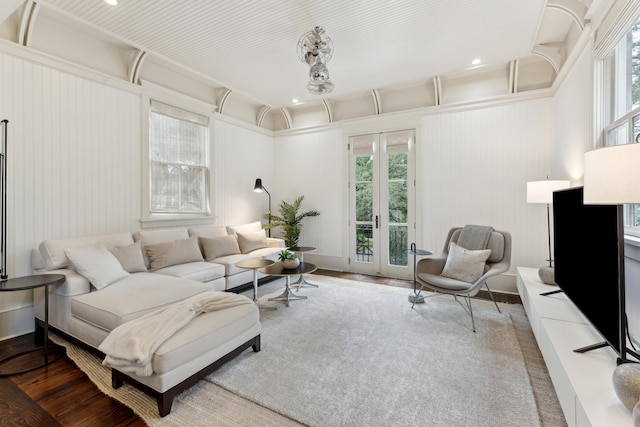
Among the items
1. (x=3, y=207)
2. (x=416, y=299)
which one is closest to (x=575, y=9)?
(x=416, y=299)

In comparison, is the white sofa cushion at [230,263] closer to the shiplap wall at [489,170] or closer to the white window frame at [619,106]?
the shiplap wall at [489,170]

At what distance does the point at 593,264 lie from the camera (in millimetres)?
1689

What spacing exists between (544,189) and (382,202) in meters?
2.35

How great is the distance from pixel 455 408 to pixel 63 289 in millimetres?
3212

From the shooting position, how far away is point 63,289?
8.20 feet

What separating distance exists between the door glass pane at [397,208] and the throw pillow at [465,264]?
1460 millimetres

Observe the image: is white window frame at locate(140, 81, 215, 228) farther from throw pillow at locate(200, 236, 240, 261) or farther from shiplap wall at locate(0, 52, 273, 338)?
throw pillow at locate(200, 236, 240, 261)

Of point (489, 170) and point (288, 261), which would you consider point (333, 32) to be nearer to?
point (288, 261)

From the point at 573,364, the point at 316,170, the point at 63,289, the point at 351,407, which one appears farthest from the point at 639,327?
the point at 316,170

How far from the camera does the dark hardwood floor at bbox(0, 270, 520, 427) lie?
1.65 metres

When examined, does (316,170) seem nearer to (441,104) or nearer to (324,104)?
(324,104)

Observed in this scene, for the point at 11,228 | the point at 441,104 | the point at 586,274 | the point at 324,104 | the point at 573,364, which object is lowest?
the point at 573,364

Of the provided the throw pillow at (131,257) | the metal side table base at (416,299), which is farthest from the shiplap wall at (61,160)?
the metal side table base at (416,299)

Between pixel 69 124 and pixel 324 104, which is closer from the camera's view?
pixel 69 124
